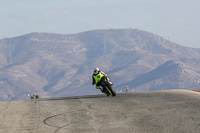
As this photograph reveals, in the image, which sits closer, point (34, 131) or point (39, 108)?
point (34, 131)

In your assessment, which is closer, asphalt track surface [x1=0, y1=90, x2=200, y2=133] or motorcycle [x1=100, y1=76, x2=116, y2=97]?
asphalt track surface [x1=0, y1=90, x2=200, y2=133]

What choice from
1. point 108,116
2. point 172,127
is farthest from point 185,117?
point 108,116

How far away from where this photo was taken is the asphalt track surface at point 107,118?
11.5 m

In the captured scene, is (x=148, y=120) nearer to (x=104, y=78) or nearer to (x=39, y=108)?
(x=39, y=108)

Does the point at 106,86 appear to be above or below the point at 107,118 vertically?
below

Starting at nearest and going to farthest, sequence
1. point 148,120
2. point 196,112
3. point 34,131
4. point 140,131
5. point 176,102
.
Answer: point 140,131 < point 34,131 < point 148,120 < point 196,112 < point 176,102

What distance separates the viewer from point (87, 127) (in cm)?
1200

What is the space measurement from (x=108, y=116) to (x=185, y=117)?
8.14 ft

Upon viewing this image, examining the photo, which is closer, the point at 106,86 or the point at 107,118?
the point at 107,118

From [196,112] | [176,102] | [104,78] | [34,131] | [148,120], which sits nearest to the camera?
[34,131]

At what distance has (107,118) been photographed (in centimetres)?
1334

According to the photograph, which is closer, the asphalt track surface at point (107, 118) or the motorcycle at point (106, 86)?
the asphalt track surface at point (107, 118)

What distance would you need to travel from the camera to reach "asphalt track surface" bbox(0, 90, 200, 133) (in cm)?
1154

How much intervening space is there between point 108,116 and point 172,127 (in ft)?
9.74
